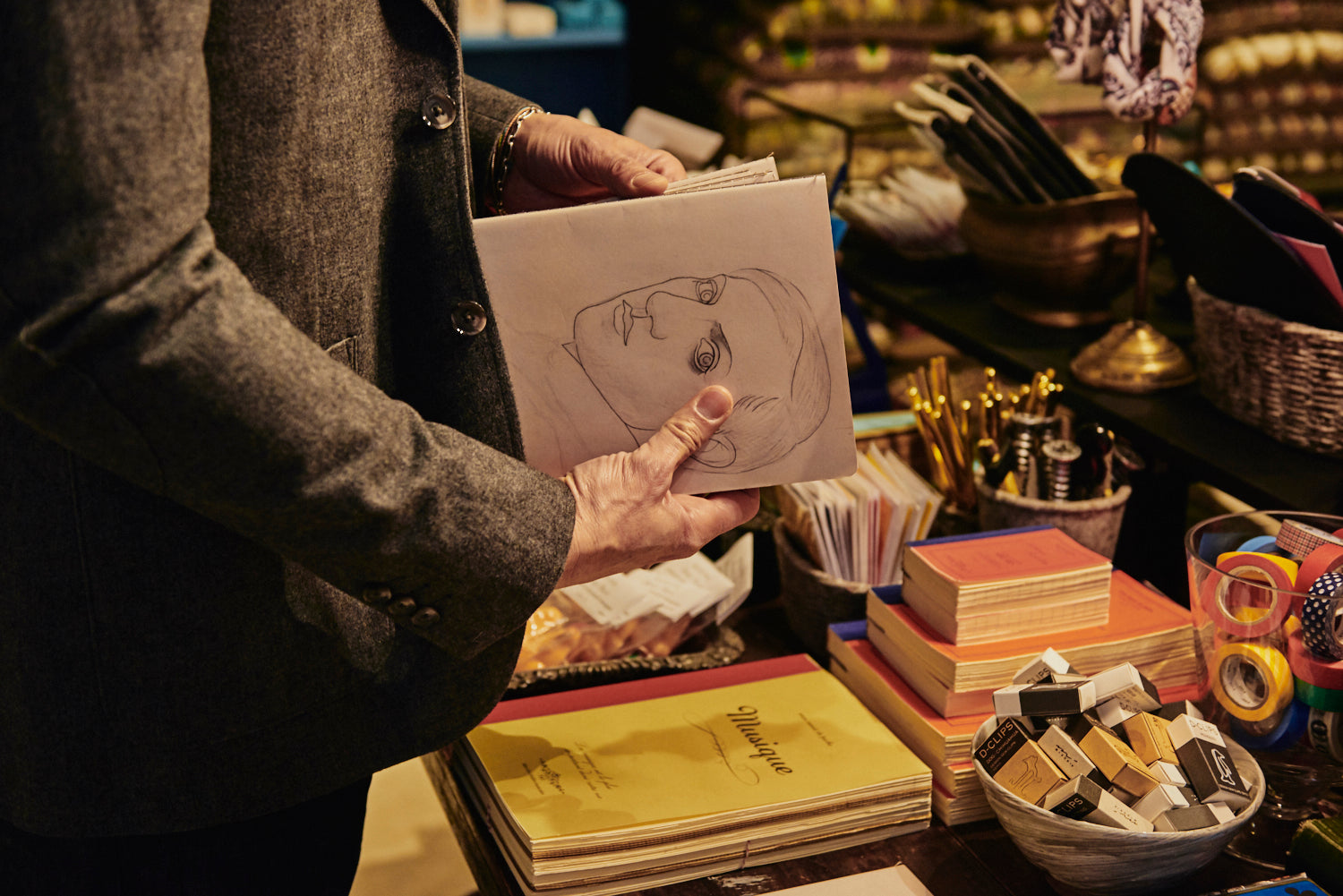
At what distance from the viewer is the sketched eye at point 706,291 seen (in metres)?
0.93

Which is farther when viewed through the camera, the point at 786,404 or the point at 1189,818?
the point at 786,404

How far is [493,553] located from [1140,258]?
46.6 inches

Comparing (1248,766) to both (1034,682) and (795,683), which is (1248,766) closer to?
(1034,682)

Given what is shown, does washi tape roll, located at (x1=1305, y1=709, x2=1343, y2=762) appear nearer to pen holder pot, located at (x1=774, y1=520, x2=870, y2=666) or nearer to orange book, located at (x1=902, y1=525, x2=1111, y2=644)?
orange book, located at (x1=902, y1=525, x2=1111, y2=644)

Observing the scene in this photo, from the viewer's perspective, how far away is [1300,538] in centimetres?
99

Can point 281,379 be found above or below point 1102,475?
above

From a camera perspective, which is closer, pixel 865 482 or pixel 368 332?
pixel 368 332

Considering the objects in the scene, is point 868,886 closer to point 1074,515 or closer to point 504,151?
point 1074,515

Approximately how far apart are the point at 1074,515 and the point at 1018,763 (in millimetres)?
448

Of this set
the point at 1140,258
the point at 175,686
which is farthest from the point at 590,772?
the point at 1140,258

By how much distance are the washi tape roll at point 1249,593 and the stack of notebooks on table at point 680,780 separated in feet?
0.96

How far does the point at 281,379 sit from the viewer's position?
24.9 inches

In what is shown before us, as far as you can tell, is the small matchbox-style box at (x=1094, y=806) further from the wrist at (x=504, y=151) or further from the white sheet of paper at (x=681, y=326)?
the wrist at (x=504, y=151)

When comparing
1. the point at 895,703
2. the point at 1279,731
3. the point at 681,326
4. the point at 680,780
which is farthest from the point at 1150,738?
the point at 681,326
